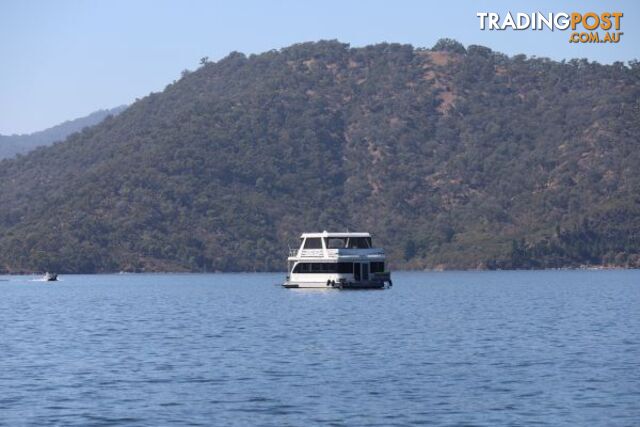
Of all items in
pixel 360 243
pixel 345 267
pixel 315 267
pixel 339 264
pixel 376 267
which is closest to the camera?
pixel 339 264

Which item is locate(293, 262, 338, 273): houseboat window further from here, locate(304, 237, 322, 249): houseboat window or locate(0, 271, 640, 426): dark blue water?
locate(0, 271, 640, 426): dark blue water

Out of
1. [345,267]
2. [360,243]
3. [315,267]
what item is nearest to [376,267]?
[360,243]

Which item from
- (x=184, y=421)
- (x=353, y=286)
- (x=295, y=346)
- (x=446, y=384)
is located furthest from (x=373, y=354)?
(x=353, y=286)

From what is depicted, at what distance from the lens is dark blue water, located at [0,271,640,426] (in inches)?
1767

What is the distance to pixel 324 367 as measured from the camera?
58.5 meters

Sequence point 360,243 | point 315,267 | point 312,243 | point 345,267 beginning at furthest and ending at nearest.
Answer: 1. point 312,243
2. point 315,267
3. point 360,243
4. point 345,267

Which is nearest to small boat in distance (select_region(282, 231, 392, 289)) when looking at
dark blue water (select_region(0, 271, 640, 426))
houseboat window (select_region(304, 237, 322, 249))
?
houseboat window (select_region(304, 237, 322, 249))

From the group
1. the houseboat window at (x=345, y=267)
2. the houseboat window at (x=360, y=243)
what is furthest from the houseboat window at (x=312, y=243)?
the houseboat window at (x=345, y=267)

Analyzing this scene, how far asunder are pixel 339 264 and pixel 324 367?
74.1m

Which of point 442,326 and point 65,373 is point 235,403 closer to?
point 65,373

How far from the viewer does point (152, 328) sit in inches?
3408

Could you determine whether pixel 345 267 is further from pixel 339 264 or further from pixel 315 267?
pixel 315 267

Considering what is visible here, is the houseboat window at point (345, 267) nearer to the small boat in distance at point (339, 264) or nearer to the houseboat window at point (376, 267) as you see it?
the small boat in distance at point (339, 264)

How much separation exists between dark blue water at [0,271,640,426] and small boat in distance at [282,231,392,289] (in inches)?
973
